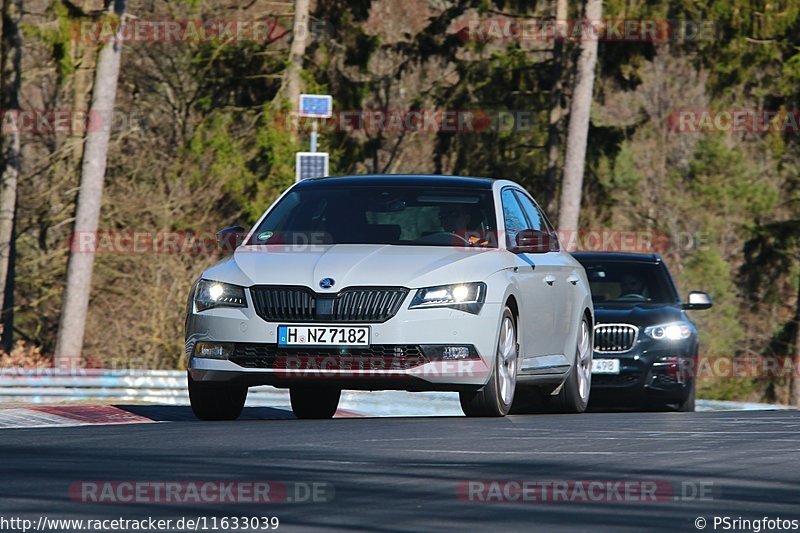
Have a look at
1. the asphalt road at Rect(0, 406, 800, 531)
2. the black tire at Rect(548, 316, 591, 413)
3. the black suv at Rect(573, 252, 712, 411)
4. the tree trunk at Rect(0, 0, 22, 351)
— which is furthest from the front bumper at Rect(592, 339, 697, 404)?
the tree trunk at Rect(0, 0, 22, 351)

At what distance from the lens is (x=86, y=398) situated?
1634 cm

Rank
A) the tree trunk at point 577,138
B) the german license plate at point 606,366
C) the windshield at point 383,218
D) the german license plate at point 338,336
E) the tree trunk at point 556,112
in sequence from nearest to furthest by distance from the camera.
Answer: the german license plate at point 338,336
the windshield at point 383,218
the german license plate at point 606,366
the tree trunk at point 577,138
the tree trunk at point 556,112

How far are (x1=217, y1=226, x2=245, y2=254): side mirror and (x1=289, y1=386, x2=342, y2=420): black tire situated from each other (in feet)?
5.39

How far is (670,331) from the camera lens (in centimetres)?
1720

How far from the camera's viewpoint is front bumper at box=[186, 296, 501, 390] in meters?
11.2

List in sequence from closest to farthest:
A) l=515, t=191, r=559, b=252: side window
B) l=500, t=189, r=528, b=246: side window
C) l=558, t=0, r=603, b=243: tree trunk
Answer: l=500, t=189, r=528, b=246: side window, l=515, t=191, r=559, b=252: side window, l=558, t=0, r=603, b=243: tree trunk

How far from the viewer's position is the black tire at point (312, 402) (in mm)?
13836

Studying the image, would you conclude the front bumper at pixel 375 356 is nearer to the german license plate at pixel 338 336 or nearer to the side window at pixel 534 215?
the german license plate at pixel 338 336

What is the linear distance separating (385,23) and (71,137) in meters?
24.0

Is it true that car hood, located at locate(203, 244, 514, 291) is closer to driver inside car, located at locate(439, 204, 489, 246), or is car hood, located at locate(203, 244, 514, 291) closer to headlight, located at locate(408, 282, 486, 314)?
headlight, located at locate(408, 282, 486, 314)

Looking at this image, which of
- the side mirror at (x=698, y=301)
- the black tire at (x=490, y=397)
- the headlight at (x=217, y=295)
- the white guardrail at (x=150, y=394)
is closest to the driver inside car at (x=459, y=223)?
the black tire at (x=490, y=397)

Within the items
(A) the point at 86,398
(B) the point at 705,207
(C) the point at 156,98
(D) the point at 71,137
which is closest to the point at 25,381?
(A) the point at 86,398

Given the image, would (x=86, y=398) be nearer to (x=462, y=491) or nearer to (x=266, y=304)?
(x=266, y=304)

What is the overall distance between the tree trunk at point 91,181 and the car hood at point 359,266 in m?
14.9
